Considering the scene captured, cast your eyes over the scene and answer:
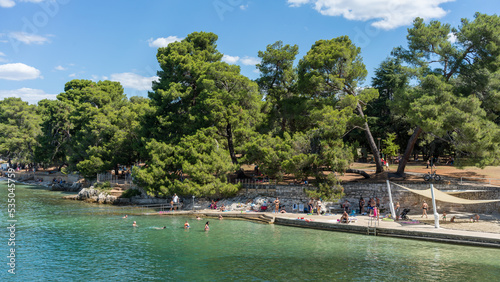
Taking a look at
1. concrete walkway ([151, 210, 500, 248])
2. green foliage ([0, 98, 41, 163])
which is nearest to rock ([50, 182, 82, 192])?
green foliage ([0, 98, 41, 163])

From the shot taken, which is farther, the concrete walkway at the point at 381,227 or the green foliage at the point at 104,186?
the green foliage at the point at 104,186

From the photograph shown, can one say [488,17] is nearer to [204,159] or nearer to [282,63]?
[282,63]

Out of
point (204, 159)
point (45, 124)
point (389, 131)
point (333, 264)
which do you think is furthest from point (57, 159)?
point (333, 264)

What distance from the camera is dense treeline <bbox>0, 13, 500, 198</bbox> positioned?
1235 inches

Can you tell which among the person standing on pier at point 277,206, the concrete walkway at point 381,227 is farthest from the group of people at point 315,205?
the person standing on pier at point 277,206

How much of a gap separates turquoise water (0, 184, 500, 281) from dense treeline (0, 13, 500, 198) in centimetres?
797

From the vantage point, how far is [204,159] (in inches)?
1476

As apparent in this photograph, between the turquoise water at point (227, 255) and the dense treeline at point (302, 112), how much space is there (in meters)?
7.97

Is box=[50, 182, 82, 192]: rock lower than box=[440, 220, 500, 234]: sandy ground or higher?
higher

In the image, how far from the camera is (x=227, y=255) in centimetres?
2166

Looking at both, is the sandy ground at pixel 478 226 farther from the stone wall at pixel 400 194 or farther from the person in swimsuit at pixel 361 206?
the person in swimsuit at pixel 361 206

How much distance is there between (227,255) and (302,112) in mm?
21705

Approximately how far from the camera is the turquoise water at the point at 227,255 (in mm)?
18141

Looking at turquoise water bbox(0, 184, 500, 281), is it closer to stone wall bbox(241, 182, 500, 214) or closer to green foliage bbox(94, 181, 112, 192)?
stone wall bbox(241, 182, 500, 214)
